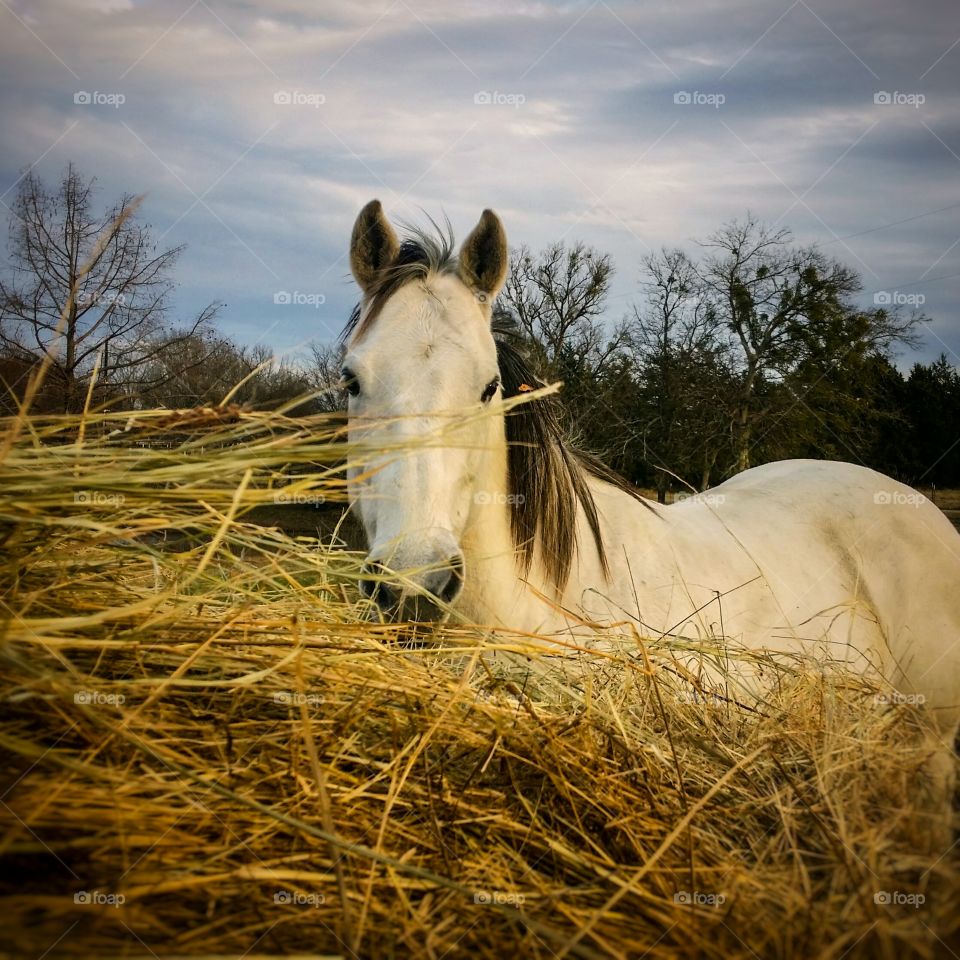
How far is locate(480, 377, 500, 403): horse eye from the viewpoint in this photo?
2.49 metres

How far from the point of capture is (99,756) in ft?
3.68

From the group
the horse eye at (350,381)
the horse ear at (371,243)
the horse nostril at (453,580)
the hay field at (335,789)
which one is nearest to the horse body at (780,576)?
the horse nostril at (453,580)

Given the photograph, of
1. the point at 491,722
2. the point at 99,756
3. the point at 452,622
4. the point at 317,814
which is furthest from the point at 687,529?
the point at 99,756

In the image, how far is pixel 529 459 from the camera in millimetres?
2820

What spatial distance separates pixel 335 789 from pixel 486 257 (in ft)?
7.78

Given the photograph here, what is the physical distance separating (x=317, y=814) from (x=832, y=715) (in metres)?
1.44

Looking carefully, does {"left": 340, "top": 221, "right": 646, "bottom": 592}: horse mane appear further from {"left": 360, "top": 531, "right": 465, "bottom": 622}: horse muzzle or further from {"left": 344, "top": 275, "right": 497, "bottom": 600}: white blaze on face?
{"left": 360, "top": 531, "right": 465, "bottom": 622}: horse muzzle

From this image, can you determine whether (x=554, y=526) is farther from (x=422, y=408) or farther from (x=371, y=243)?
(x=371, y=243)

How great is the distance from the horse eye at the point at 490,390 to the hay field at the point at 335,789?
102 centimetres

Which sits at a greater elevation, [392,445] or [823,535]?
[392,445]

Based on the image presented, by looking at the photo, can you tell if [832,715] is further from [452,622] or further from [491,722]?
[452,622]

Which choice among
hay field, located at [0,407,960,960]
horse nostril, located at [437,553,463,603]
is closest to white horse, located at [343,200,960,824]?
horse nostril, located at [437,553,463,603]

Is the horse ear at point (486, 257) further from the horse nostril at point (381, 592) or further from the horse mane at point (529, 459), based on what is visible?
the horse nostril at point (381, 592)

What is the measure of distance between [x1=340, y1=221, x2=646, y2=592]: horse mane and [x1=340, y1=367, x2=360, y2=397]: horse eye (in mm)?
282
